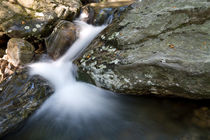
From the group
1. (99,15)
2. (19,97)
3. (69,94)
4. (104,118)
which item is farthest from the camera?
(99,15)

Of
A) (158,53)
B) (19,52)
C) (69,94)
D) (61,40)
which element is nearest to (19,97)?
(69,94)

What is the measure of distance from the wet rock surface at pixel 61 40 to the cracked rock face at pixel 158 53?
144cm

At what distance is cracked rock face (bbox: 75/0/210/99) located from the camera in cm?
246

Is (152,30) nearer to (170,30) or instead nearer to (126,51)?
(170,30)

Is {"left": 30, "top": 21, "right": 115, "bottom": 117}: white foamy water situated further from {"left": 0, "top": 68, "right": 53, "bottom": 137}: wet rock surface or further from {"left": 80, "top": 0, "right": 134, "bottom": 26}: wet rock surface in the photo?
{"left": 80, "top": 0, "right": 134, "bottom": 26}: wet rock surface

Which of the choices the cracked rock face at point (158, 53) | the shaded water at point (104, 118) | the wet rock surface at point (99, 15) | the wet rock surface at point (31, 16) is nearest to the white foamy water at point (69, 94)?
the shaded water at point (104, 118)

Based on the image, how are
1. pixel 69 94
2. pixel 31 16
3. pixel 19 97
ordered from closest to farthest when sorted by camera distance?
pixel 19 97 → pixel 69 94 → pixel 31 16

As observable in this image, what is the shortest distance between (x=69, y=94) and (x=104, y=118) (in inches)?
50.6

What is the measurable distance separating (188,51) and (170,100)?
1.16m

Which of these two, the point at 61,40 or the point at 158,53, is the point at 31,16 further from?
the point at 158,53

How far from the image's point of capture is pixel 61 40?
485 centimetres

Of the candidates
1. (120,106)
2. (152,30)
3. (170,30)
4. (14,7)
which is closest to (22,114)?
(120,106)

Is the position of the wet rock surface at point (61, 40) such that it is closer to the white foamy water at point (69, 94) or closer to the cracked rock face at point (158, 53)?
the white foamy water at point (69, 94)

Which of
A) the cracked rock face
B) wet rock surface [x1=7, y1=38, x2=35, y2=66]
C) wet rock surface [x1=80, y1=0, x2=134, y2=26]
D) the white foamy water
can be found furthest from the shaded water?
wet rock surface [x1=80, y1=0, x2=134, y2=26]
